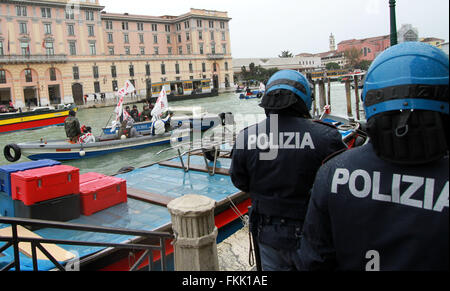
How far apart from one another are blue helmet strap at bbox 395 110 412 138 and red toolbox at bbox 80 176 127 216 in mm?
5167

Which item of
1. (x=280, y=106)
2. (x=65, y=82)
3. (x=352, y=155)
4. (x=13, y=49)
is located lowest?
(x=352, y=155)

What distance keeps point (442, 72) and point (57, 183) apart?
16.5 feet

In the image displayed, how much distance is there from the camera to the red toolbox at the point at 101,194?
5.62m

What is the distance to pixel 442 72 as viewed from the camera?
51.6 inches

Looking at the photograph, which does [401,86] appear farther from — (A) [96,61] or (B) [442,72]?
(A) [96,61]

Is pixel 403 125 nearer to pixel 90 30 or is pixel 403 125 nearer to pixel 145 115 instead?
pixel 145 115

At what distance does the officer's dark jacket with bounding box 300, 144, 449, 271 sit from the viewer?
1202mm

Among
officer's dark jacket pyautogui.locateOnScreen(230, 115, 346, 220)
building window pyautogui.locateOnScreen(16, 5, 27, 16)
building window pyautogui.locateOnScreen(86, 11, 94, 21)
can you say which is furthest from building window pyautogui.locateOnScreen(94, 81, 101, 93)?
officer's dark jacket pyautogui.locateOnScreen(230, 115, 346, 220)

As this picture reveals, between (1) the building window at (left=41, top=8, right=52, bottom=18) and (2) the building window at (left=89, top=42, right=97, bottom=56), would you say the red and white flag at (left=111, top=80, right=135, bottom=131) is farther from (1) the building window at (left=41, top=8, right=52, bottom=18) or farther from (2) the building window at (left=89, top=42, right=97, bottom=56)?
(2) the building window at (left=89, top=42, right=97, bottom=56)

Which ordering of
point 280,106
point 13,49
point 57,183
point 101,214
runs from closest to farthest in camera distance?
1. point 280,106
2. point 57,183
3. point 101,214
4. point 13,49

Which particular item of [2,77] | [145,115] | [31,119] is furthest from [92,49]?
[145,115]

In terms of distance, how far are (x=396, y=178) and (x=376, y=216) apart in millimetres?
153

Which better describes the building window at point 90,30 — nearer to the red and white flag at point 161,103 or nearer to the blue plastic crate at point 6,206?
the red and white flag at point 161,103
